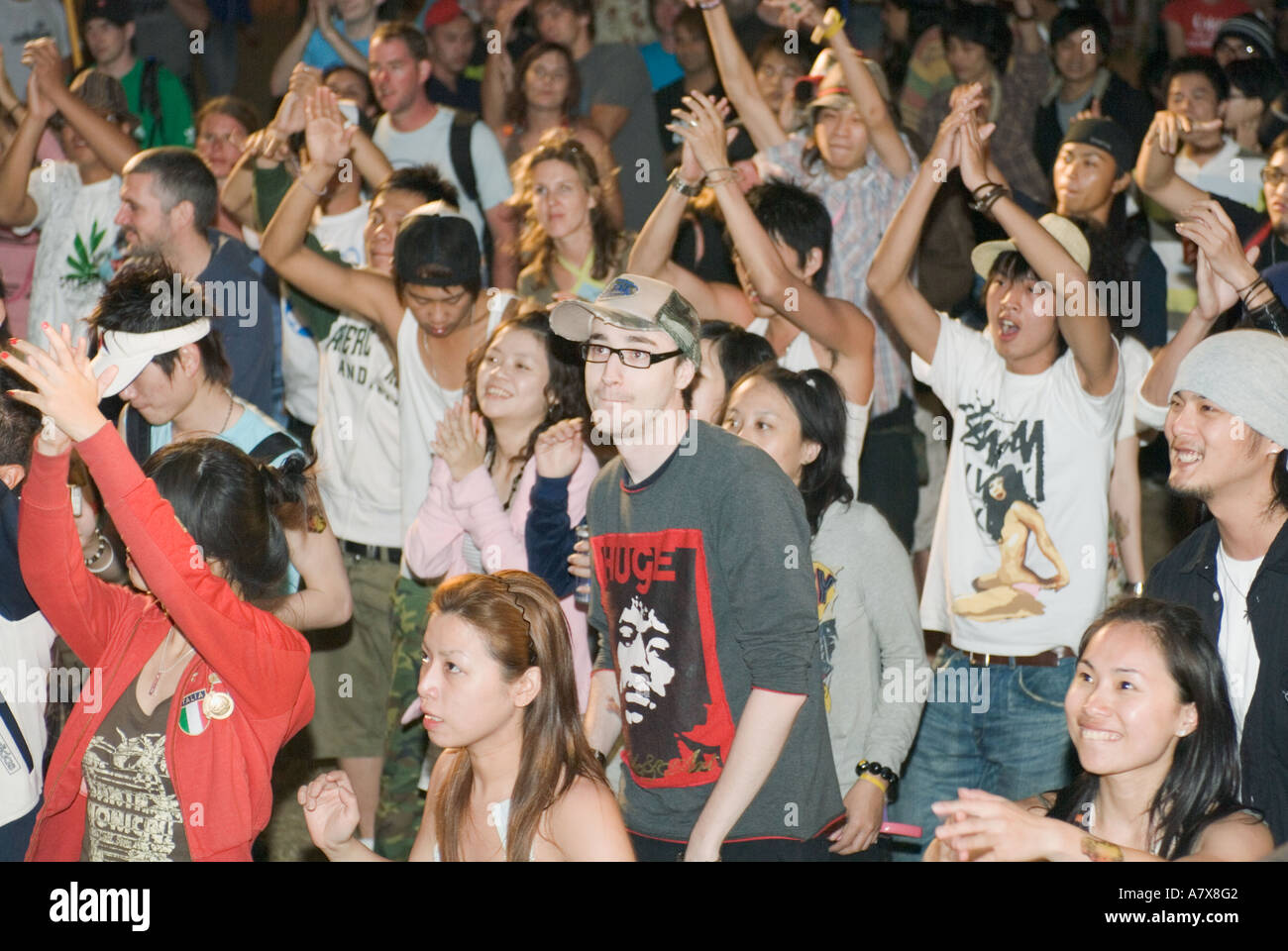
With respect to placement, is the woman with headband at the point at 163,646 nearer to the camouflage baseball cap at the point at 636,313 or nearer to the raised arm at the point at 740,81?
the camouflage baseball cap at the point at 636,313

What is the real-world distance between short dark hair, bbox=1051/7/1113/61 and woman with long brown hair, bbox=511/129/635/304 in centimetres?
286

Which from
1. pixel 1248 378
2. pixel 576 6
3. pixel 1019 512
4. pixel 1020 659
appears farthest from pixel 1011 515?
pixel 576 6

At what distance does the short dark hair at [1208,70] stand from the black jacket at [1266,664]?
4055 mm

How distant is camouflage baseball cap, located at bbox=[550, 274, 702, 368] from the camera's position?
311 centimetres

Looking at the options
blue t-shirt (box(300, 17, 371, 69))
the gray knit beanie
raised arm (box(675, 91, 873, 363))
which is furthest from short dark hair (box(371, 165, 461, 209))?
the gray knit beanie

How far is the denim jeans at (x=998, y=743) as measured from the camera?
4211mm

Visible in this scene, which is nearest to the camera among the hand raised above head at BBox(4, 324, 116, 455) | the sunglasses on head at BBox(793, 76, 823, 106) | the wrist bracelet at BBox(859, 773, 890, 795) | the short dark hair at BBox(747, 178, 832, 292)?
the hand raised above head at BBox(4, 324, 116, 455)

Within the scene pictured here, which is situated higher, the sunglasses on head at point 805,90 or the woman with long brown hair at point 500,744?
the sunglasses on head at point 805,90

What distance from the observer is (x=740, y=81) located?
6.02 m

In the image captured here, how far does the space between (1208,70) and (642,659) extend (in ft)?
16.3

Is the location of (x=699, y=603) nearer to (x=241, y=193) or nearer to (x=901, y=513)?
(x=901, y=513)

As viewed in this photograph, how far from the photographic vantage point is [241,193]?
672 cm

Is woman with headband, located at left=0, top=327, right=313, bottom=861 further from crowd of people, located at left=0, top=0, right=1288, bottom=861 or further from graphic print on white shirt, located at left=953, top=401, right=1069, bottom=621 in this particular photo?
graphic print on white shirt, located at left=953, top=401, right=1069, bottom=621

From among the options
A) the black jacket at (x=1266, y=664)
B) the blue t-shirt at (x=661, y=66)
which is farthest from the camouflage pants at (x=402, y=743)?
the blue t-shirt at (x=661, y=66)
